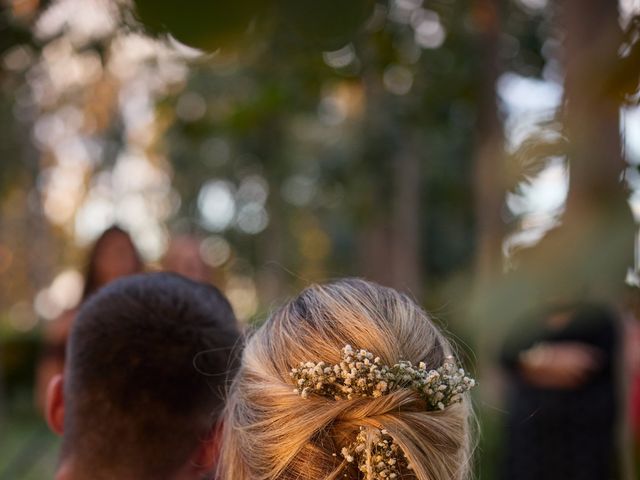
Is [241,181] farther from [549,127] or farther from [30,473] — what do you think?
[549,127]

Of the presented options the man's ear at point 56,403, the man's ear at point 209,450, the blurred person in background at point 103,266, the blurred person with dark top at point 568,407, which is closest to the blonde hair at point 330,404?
the man's ear at point 209,450

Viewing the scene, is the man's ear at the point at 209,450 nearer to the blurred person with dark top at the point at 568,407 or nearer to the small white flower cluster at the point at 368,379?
the small white flower cluster at the point at 368,379

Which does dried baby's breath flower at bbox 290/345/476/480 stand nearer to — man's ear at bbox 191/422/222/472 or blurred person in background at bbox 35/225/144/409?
man's ear at bbox 191/422/222/472

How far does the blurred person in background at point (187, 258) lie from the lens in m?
4.47

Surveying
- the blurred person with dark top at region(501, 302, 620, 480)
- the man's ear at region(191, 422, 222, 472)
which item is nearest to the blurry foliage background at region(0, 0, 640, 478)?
the man's ear at region(191, 422, 222, 472)

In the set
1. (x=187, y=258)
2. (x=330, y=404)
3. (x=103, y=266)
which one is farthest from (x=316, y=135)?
(x=330, y=404)

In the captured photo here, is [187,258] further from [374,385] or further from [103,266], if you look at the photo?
[374,385]

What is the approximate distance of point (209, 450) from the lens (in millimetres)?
2014

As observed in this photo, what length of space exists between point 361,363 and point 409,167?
39.2 feet

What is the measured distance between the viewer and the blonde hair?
1494 mm

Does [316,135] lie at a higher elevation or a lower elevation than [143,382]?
lower

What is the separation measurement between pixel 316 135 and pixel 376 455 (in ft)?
84.2

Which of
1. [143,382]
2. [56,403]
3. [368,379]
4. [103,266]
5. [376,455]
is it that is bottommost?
[103,266]

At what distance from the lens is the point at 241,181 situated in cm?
2569
